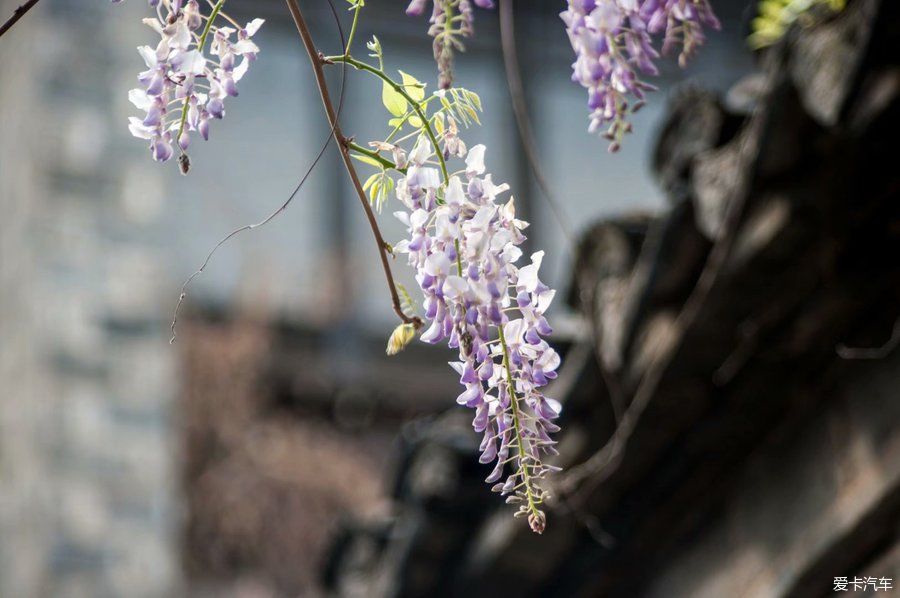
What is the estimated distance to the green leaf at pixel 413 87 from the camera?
1.27 meters

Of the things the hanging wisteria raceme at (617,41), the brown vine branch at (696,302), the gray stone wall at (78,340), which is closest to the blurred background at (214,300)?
the gray stone wall at (78,340)

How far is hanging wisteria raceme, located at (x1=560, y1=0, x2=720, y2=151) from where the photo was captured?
1222 mm

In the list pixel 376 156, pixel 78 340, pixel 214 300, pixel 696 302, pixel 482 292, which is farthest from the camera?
pixel 214 300

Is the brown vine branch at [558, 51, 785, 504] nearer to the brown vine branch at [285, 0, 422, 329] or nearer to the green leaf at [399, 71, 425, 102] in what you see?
the green leaf at [399, 71, 425, 102]

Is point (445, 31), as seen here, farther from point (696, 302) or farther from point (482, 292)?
point (696, 302)

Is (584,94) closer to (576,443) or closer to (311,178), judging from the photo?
(311,178)

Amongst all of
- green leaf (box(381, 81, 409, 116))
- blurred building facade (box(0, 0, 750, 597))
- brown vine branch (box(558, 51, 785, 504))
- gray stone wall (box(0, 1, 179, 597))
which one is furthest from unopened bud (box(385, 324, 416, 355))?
gray stone wall (box(0, 1, 179, 597))

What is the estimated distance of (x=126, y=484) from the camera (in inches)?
210

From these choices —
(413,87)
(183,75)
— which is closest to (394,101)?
(413,87)

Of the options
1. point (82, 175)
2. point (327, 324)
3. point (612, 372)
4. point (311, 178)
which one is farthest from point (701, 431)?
point (311, 178)

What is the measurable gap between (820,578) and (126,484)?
354 cm

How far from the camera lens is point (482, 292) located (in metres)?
1.14

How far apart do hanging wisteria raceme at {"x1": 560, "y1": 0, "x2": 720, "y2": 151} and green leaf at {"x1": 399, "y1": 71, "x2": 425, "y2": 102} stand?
14 cm

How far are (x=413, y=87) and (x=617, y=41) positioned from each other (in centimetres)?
19
